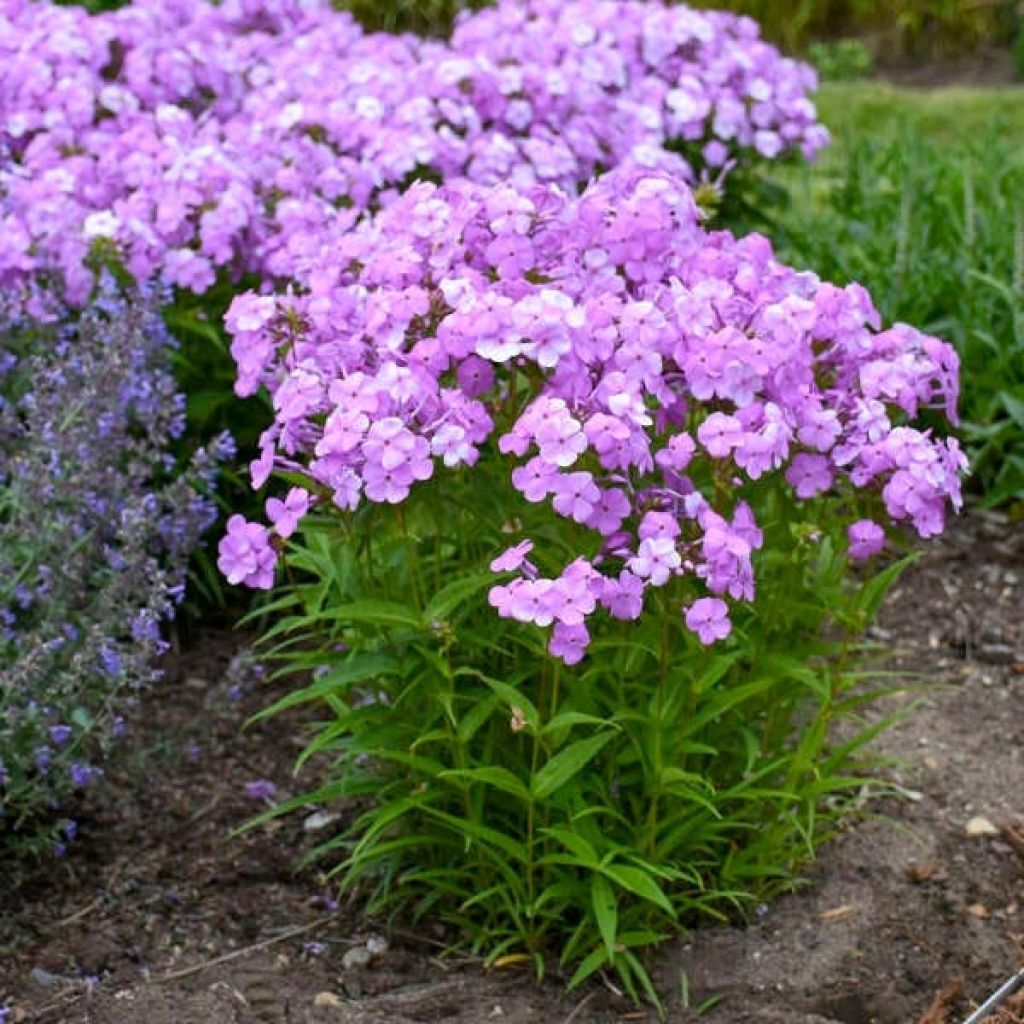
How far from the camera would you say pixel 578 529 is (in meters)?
2.68

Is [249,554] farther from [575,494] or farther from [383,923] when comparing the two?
[383,923]

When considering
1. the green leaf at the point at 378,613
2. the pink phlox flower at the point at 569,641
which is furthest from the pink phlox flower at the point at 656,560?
the green leaf at the point at 378,613

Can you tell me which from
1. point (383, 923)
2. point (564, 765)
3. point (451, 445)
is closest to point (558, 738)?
point (564, 765)

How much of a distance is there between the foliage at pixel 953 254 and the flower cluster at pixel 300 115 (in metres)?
0.27

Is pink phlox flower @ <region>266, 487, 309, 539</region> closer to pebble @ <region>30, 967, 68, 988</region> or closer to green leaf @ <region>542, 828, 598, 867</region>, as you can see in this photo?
green leaf @ <region>542, 828, 598, 867</region>

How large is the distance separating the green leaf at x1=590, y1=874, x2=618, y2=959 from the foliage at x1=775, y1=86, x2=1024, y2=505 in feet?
6.28

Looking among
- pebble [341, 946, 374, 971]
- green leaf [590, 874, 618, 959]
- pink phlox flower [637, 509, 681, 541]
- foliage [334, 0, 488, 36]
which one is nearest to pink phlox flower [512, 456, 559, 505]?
pink phlox flower [637, 509, 681, 541]

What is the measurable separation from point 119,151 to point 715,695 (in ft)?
6.94

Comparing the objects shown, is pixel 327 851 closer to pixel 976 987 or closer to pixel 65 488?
pixel 65 488

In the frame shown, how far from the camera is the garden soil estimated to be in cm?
288

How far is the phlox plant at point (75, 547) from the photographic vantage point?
306 cm

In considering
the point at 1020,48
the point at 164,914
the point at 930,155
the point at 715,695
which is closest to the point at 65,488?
the point at 164,914

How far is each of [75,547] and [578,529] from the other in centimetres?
100

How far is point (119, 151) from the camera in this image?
421 cm
